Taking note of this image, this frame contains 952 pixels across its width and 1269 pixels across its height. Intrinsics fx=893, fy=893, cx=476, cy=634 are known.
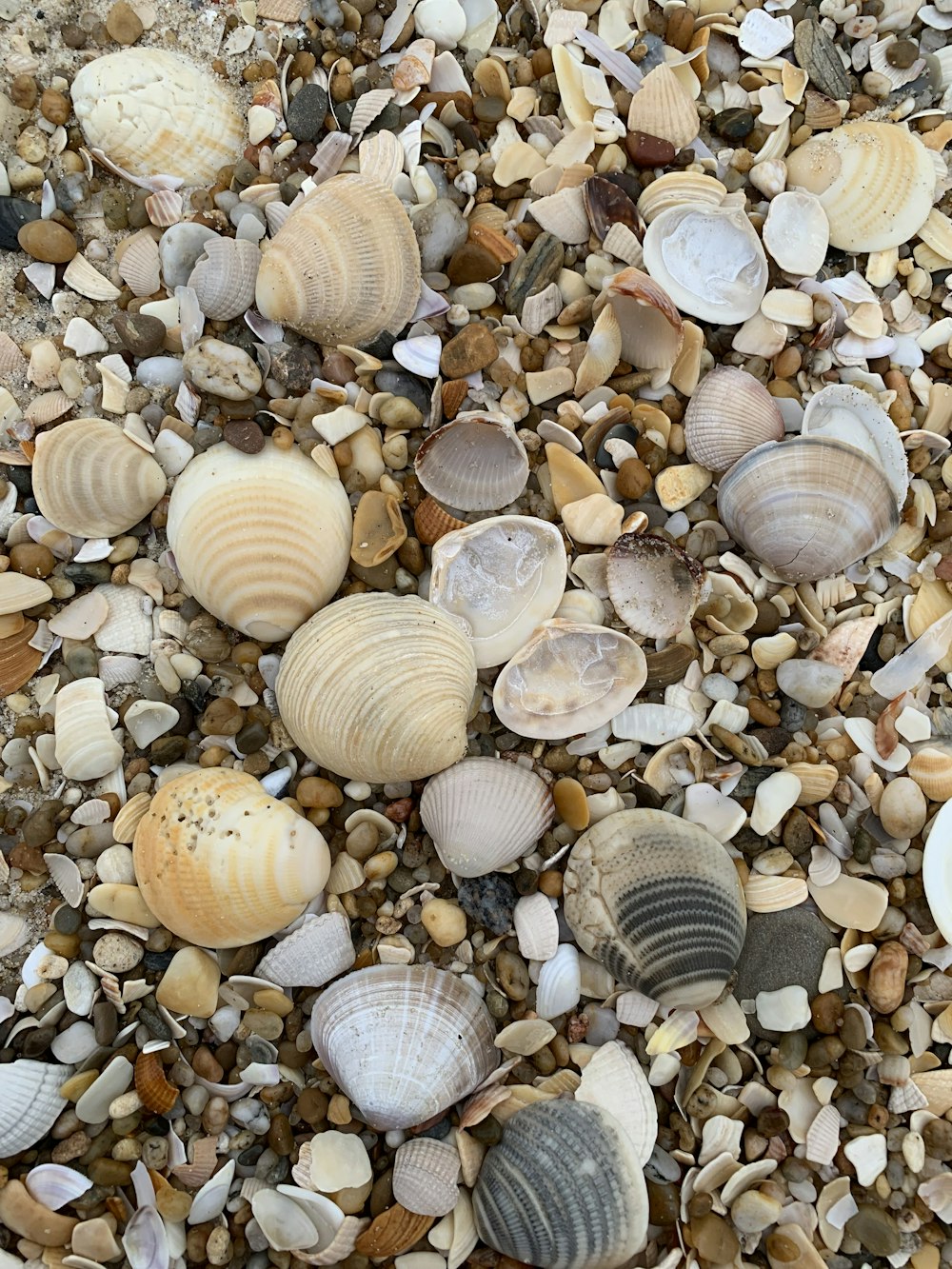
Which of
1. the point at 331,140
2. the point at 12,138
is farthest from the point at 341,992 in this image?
the point at 12,138

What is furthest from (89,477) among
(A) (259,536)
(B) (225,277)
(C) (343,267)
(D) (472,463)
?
(D) (472,463)

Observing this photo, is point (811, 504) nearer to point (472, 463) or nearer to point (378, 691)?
point (472, 463)

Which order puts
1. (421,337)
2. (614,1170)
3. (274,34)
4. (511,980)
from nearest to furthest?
(614,1170) < (511,980) < (421,337) < (274,34)

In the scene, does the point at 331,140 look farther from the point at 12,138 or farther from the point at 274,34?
the point at 12,138

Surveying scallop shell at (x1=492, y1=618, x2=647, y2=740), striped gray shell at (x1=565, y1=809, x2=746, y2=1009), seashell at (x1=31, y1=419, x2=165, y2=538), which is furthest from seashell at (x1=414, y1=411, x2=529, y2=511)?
striped gray shell at (x1=565, y1=809, x2=746, y2=1009)

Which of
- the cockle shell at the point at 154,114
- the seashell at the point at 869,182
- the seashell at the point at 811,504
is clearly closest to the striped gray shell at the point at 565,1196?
the seashell at the point at 811,504

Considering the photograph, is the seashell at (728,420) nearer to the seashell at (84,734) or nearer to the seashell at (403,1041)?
the seashell at (403,1041)

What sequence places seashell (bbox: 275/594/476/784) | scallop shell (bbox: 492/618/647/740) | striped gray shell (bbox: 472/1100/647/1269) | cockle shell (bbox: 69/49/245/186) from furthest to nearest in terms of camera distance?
1. cockle shell (bbox: 69/49/245/186)
2. scallop shell (bbox: 492/618/647/740)
3. seashell (bbox: 275/594/476/784)
4. striped gray shell (bbox: 472/1100/647/1269)

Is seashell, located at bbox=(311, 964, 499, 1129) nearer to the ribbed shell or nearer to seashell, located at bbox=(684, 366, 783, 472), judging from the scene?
the ribbed shell
